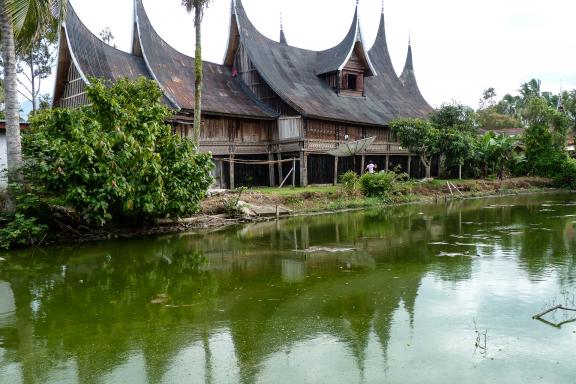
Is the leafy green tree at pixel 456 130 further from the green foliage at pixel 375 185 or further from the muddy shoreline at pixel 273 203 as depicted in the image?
the green foliage at pixel 375 185

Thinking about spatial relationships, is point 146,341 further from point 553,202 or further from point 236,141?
point 553,202

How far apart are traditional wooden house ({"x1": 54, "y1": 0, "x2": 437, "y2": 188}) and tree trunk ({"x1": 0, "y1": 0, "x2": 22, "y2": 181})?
666cm

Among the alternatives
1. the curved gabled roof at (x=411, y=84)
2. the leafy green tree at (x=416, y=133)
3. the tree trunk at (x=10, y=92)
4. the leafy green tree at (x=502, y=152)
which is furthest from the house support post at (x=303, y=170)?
the curved gabled roof at (x=411, y=84)

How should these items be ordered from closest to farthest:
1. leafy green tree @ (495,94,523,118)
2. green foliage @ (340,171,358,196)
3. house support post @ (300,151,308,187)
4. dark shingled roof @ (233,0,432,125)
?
green foliage @ (340,171,358,196), house support post @ (300,151,308,187), dark shingled roof @ (233,0,432,125), leafy green tree @ (495,94,523,118)

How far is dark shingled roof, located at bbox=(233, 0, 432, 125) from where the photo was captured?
23.7m

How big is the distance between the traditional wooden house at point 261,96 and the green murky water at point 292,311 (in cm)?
1010

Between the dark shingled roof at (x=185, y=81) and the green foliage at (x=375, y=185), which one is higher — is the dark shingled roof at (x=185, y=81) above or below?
above

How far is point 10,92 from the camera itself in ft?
37.6

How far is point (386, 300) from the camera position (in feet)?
22.7

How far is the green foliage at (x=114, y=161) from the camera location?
11.2 m

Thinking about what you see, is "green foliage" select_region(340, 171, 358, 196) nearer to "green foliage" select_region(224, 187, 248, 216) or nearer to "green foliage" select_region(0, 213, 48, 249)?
"green foliage" select_region(224, 187, 248, 216)

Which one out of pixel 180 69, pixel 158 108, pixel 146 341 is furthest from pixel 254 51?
pixel 146 341

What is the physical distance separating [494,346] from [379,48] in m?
31.8

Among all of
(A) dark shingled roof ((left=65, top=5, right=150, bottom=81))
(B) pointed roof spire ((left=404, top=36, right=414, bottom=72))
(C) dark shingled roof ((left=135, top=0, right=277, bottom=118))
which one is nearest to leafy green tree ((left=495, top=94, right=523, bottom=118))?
(B) pointed roof spire ((left=404, top=36, right=414, bottom=72))
